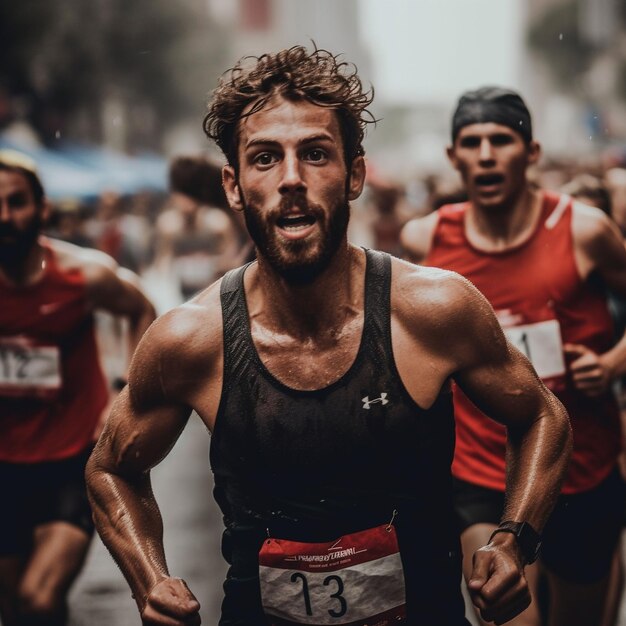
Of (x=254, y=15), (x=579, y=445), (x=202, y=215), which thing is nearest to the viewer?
(x=579, y=445)

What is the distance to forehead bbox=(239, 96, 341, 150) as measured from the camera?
2.75 metres

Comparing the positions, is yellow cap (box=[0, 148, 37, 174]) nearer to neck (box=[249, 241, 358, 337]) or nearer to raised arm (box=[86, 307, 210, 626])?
raised arm (box=[86, 307, 210, 626])

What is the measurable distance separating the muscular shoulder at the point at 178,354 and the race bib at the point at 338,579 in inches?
16.6

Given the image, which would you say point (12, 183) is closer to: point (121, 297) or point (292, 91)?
point (121, 297)

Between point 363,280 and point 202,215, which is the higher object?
point 363,280

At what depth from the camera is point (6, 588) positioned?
468 cm

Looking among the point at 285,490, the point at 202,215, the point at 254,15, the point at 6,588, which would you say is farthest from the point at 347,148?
the point at 254,15

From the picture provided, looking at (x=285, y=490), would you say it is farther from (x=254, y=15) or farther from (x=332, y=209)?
(x=254, y=15)

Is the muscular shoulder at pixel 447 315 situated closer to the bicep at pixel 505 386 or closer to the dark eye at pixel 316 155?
the bicep at pixel 505 386

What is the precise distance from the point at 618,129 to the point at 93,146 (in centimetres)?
3127

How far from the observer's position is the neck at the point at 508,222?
436cm

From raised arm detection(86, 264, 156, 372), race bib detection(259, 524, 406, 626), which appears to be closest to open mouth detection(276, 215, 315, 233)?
race bib detection(259, 524, 406, 626)

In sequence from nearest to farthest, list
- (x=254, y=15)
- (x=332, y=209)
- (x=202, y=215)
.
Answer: (x=332, y=209) → (x=202, y=215) → (x=254, y=15)

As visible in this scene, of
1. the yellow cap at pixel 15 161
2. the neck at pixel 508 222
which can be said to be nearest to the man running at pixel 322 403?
the neck at pixel 508 222
